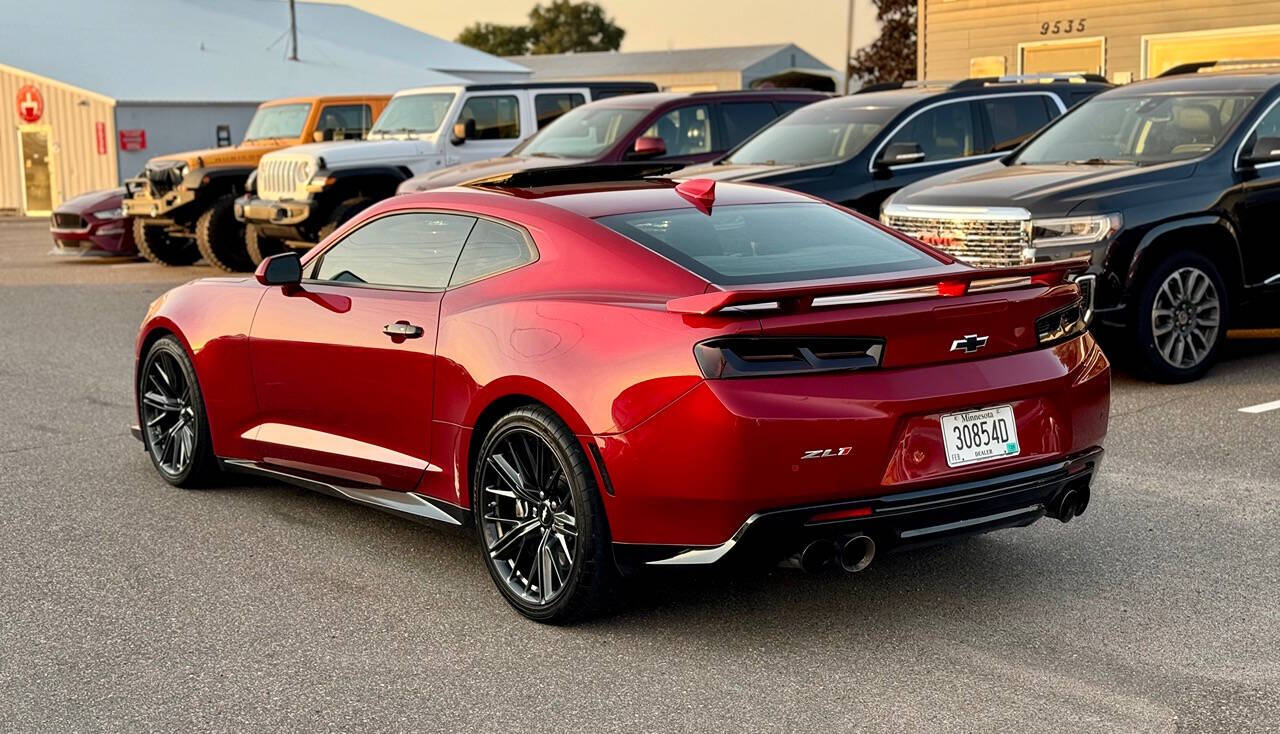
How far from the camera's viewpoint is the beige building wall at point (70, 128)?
38.4 m

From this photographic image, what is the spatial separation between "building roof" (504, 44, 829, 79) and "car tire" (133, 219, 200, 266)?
6852 cm

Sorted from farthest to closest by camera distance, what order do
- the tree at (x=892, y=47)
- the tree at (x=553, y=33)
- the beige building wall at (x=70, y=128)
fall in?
the tree at (x=553, y=33), the tree at (x=892, y=47), the beige building wall at (x=70, y=128)

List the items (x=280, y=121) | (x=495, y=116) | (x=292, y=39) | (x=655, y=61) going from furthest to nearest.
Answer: (x=655, y=61) → (x=292, y=39) → (x=280, y=121) → (x=495, y=116)

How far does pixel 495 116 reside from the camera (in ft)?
59.1

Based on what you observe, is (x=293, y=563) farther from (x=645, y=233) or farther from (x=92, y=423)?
(x=92, y=423)

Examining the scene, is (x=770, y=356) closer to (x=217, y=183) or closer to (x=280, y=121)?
(x=217, y=183)

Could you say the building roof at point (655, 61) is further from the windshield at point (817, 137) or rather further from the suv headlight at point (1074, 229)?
the suv headlight at point (1074, 229)

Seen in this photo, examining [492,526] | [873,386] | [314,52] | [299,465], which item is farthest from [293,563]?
[314,52]

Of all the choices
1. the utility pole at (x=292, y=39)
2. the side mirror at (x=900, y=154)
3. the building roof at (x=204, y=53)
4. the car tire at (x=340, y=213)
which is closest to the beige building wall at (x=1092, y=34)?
the side mirror at (x=900, y=154)

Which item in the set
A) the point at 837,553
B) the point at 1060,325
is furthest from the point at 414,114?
the point at 837,553

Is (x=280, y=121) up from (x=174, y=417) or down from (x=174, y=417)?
up

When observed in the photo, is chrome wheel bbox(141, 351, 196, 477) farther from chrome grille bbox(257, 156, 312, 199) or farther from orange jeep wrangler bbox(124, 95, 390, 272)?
orange jeep wrangler bbox(124, 95, 390, 272)

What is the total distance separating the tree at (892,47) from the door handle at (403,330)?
56778 mm

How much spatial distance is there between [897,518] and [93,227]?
1903 cm
